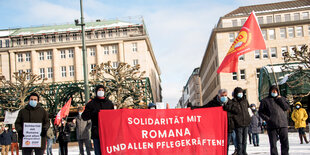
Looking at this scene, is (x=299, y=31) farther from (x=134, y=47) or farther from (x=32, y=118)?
(x=32, y=118)

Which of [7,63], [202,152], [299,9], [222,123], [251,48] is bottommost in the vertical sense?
[202,152]

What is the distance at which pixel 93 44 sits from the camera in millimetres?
77438

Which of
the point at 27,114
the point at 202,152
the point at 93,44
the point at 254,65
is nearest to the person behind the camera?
the point at 27,114

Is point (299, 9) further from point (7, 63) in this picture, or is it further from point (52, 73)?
point (7, 63)

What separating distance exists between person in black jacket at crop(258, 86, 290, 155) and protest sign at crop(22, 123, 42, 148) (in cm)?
502

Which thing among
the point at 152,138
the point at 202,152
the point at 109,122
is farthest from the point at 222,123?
the point at 109,122

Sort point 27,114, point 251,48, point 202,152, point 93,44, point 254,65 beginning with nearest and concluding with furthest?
point 27,114 < point 202,152 < point 251,48 < point 254,65 < point 93,44

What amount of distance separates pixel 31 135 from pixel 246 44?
726 cm

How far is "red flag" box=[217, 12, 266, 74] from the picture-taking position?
12.1 m

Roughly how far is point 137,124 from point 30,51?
75522 millimetres

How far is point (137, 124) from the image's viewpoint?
8805 mm

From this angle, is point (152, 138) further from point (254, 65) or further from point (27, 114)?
point (254, 65)

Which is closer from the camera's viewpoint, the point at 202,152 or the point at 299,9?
the point at 202,152

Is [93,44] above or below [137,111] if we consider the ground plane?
above
